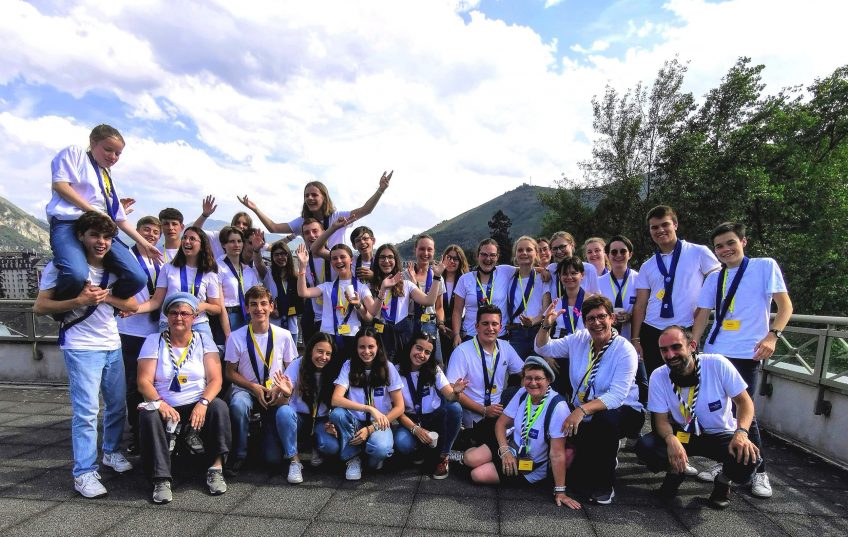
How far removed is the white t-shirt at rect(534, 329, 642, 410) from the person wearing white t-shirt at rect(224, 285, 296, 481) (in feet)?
8.75

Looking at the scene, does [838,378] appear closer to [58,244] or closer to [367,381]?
[367,381]

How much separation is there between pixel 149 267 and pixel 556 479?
4.27 meters

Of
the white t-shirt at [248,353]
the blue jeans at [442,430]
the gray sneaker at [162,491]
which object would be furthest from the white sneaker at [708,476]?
the gray sneaker at [162,491]

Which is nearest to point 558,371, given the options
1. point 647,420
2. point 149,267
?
point 647,420

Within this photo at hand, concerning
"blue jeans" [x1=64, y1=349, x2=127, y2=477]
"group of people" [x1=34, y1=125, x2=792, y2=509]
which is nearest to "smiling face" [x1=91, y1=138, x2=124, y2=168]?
"group of people" [x1=34, y1=125, x2=792, y2=509]

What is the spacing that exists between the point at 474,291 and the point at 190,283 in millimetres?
2927

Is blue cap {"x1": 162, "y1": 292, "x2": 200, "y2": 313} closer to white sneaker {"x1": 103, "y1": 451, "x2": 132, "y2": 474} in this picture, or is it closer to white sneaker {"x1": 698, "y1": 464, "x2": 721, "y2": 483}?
white sneaker {"x1": 103, "y1": 451, "x2": 132, "y2": 474}

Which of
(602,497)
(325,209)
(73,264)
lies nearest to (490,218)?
(325,209)

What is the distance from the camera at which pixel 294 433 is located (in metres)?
3.85

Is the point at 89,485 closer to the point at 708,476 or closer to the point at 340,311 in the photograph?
the point at 340,311

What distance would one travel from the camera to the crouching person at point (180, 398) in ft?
11.3

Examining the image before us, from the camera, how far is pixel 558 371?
171 inches

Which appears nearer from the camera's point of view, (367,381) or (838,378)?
(367,381)

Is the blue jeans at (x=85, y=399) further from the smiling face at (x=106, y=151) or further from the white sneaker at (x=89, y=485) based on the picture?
the smiling face at (x=106, y=151)
